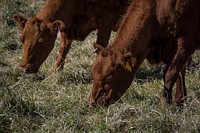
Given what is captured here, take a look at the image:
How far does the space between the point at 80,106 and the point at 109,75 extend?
26.0 inches

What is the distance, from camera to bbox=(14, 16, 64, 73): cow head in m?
9.35

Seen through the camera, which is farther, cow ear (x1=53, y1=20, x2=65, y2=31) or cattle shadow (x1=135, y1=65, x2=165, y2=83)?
cow ear (x1=53, y1=20, x2=65, y2=31)

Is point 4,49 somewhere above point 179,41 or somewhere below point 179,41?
below

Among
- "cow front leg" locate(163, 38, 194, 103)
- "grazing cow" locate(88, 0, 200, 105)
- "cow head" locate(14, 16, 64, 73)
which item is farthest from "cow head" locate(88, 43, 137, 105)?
"cow head" locate(14, 16, 64, 73)

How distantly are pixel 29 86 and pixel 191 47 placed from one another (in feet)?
8.76

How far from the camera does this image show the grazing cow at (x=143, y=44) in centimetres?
→ 710

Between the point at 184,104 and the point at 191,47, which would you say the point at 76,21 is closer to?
the point at 191,47

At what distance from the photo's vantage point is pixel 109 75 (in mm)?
7094

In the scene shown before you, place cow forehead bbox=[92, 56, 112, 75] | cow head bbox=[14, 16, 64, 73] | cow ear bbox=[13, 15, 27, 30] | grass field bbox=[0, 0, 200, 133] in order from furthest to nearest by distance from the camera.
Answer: cow ear bbox=[13, 15, 27, 30]
cow head bbox=[14, 16, 64, 73]
cow forehead bbox=[92, 56, 112, 75]
grass field bbox=[0, 0, 200, 133]

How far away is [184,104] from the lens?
7.00m

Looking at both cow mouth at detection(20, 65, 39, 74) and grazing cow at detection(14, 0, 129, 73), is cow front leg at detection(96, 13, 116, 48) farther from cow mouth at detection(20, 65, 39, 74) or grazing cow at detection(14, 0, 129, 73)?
cow mouth at detection(20, 65, 39, 74)

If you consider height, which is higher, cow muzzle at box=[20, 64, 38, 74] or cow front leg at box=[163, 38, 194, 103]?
cow front leg at box=[163, 38, 194, 103]

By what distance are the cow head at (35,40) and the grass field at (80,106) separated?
21cm

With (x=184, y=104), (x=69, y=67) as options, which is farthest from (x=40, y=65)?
(x=184, y=104)
